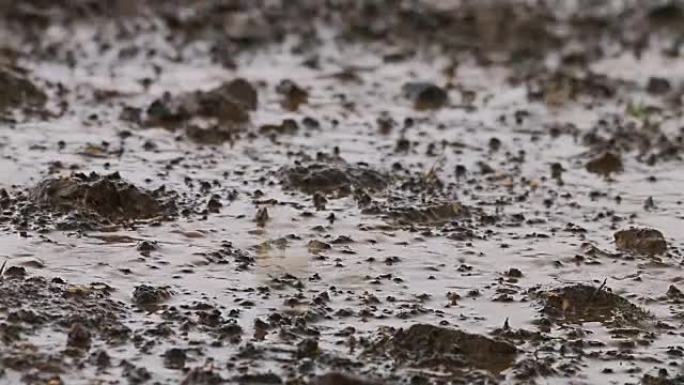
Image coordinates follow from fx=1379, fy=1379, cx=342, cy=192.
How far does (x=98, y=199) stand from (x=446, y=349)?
7.95 feet

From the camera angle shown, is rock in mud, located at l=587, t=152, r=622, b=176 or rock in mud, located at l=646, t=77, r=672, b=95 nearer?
rock in mud, located at l=587, t=152, r=622, b=176

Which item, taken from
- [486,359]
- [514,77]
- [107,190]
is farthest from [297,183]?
[514,77]

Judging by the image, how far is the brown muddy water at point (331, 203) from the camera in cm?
573

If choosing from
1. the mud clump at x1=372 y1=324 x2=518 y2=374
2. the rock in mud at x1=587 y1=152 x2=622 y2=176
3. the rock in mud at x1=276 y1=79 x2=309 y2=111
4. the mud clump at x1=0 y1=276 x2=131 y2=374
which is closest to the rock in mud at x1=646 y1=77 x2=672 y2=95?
the rock in mud at x1=587 y1=152 x2=622 y2=176

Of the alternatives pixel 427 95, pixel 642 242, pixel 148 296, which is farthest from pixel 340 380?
pixel 427 95

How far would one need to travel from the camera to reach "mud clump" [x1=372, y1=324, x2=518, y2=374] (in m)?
5.65

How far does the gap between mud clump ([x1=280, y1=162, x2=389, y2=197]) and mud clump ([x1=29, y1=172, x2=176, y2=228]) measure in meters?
0.90

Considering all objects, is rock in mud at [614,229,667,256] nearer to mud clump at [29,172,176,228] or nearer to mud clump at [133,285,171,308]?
mud clump at [29,172,176,228]

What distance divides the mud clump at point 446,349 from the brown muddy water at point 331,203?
0.04 feet

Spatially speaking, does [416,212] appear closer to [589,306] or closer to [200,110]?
[589,306]

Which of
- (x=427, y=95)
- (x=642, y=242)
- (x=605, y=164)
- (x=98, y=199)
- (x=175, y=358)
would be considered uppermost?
(x=427, y=95)

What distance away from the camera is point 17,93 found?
383 inches

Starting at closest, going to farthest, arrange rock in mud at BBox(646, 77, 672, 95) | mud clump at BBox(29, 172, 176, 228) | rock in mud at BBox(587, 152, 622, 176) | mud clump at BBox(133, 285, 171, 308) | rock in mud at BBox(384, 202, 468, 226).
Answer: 1. mud clump at BBox(133, 285, 171, 308)
2. mud clump at BBox(29, 172, 176, 228)
3. rock in mud at BBox(384, 202, 468, 226)
4. rock in mud at BBox(587, 152, 622, 176)
5. rock in mud at BBox(646, 77, 672, 95)

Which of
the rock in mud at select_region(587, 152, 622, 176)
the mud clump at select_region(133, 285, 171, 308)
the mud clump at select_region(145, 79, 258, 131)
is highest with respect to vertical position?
the mud clump at select_region(145, 79, 258, 131)
